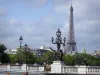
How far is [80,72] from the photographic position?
4684 cm

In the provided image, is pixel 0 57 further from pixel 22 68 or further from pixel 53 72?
pixel 53 72

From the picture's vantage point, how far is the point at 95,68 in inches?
1821

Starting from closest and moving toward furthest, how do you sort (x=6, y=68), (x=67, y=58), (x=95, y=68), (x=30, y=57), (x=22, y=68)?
(x=95, y=68) < (x=22, y=68) < (x=6, y=68) < (x=30, y=57) < (x=67, y=58)

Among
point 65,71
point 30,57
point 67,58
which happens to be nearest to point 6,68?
point 65,71

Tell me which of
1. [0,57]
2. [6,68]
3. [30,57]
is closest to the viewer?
[6,68]

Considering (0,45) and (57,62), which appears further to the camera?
(0,45)

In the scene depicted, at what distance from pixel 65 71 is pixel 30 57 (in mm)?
93572

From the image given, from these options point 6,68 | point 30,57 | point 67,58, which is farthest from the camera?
point 67,58

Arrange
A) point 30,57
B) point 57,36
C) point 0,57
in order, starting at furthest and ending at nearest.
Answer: point 30,57
point 0,57
point 57,36

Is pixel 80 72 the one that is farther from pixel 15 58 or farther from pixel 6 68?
pixel 15 58

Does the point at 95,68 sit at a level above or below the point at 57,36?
below

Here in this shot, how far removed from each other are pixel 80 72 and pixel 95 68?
1.96 metres

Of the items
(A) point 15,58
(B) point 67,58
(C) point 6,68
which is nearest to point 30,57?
(A) point 15,58

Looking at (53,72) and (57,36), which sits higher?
(57,36)
